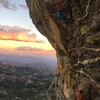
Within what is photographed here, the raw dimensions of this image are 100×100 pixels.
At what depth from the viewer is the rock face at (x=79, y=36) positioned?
35031 mm

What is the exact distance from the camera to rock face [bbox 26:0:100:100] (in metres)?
35.0

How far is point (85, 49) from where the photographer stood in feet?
122

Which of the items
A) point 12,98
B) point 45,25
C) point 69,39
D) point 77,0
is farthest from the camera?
point 12,98

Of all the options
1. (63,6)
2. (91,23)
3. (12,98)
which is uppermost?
(63,6)

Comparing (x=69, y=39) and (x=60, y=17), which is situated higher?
(x=60, y=17)

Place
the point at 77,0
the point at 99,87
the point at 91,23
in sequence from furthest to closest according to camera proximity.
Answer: the point at 77,0 → the point at 91,23 → the point at 99,87

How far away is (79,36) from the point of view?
38781mm

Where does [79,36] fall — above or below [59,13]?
below

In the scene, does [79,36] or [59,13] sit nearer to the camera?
[79,36]

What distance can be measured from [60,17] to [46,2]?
2797 millimetres

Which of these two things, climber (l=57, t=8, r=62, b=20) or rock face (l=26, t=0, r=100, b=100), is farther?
climber (l=57, t=8, r=62, b=20)

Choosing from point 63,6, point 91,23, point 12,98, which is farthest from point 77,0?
point 12,98

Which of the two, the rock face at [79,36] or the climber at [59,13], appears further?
the climber at [59,13]

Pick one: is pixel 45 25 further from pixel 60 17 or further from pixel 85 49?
Result: pixel 85 49
